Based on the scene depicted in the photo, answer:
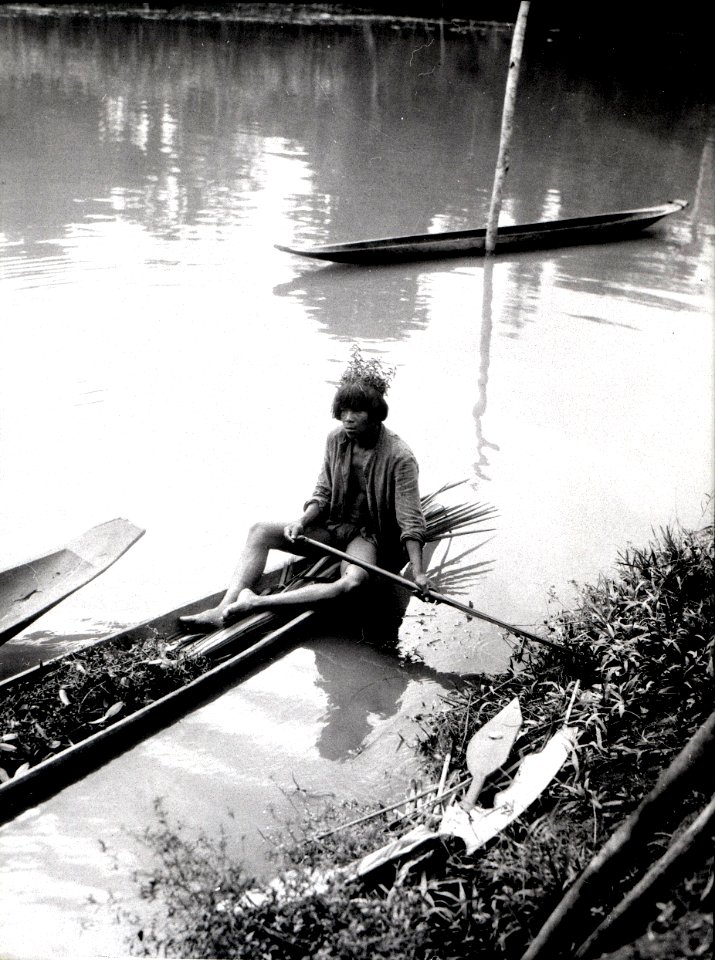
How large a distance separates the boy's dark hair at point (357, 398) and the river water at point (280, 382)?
1321 millimetres

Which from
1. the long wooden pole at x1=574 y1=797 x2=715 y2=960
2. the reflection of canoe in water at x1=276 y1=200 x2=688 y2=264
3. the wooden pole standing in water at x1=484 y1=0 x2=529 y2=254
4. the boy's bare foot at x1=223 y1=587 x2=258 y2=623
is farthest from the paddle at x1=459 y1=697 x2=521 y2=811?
the wooden pole standing in water at x1=484 y1=0 x2=529 y2=254

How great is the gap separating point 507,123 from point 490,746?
8.63m

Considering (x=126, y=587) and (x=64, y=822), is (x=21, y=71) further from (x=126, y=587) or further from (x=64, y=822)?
(x=64, y=822)

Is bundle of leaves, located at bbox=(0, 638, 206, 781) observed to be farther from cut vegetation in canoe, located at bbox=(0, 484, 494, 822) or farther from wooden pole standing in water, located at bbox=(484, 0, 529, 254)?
wooden pole standing in water, located at bbox=(484, 0, 529, 254)

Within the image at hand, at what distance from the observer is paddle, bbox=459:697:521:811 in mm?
3443

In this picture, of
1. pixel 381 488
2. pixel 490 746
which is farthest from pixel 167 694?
pixel 381 488

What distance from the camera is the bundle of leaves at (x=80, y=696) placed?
3645 mm

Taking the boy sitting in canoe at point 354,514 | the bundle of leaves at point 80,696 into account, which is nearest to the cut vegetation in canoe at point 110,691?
the bundle of leaves at point 80,696

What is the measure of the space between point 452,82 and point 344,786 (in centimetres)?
2176

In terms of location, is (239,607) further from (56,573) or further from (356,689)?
(56,573)

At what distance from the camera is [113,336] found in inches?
325

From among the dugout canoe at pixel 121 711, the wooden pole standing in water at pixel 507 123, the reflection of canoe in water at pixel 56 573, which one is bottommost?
the dugout canoe at pixel 121 711

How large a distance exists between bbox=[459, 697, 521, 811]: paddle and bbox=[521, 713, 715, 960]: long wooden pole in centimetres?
81

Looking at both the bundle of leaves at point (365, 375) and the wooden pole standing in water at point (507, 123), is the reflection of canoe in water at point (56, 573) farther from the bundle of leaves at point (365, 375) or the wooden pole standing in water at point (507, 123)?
the wooden pole standing in water at point (507, 123)
